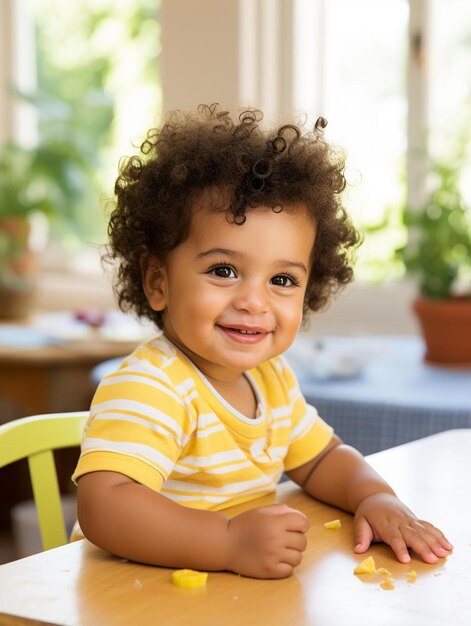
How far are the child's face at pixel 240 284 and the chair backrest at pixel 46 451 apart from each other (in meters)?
0.27

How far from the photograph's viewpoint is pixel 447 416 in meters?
2.04

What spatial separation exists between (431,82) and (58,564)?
2356 millimetres

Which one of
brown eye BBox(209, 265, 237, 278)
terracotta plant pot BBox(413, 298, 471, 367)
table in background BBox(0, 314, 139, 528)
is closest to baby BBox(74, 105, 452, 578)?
brown eye BBox(209, 265, 237, 278)

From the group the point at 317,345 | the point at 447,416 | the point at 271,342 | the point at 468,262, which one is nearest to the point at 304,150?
the point at 271,342

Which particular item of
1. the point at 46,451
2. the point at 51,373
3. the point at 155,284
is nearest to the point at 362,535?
the point at 155,284

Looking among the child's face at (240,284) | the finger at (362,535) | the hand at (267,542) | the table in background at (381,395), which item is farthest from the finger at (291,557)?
the table in background at (381,395)

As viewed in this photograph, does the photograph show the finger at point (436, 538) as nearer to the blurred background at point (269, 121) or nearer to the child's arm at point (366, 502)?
the child's arm at point (366, 502)

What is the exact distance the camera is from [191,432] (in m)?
1.16

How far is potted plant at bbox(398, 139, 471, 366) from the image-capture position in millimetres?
2541

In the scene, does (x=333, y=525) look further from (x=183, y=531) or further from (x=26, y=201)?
(x=26, y=201)

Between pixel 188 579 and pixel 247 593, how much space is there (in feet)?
0.17

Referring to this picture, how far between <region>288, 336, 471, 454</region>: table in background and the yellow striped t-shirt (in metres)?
0.74

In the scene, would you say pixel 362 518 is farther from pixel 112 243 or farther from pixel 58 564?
pixel 112 243

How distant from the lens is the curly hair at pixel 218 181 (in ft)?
3.85
